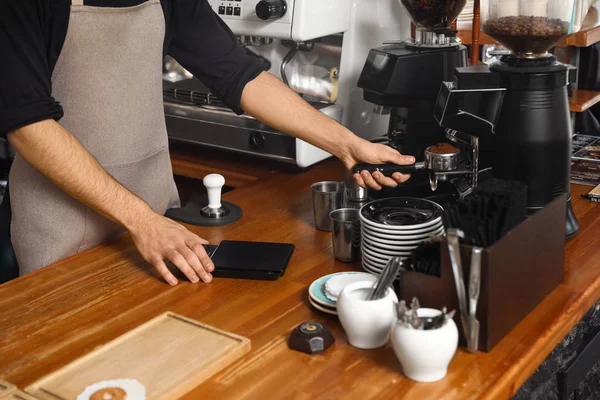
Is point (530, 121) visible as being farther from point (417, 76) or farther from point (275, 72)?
point (275, 72)

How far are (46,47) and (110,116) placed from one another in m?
0.22

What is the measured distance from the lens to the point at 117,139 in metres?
1.76

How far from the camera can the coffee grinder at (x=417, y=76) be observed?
1.82 m

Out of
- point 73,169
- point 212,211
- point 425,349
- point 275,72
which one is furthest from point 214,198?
point 425,349

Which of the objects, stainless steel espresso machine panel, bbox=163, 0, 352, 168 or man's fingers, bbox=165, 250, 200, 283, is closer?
man's fingers, bbox=165, 250, 200, 283

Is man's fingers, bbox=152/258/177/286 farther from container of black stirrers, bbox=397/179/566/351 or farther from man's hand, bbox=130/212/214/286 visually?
container of black stirrers, bbox=397/179/566/351

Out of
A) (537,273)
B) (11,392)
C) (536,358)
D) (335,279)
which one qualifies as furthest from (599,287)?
(11,392)

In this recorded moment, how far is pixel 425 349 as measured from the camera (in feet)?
3.49

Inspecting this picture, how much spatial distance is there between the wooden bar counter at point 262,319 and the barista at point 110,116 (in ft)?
0.26

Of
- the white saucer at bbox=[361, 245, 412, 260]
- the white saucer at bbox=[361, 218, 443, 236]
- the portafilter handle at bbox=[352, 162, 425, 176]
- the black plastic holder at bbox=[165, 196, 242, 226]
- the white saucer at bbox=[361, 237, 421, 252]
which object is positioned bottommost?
the black plastic holder at bbox=[165, 196, 242, 226]

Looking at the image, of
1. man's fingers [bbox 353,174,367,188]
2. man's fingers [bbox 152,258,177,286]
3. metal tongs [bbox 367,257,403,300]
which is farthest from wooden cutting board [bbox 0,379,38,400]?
man's fingers [bbox 353,174,367,188]

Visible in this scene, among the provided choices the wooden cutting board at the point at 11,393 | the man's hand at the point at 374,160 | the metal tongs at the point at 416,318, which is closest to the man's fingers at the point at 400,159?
the man's hand at the point at 374,160

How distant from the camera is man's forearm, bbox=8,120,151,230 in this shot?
4.89 ft

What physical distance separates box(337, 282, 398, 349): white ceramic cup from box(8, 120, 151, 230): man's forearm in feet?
1.77
